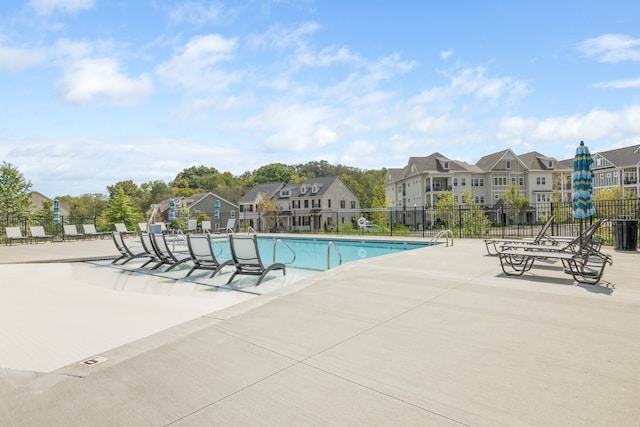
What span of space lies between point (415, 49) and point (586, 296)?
13.0m

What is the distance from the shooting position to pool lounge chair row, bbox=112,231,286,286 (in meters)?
7.66

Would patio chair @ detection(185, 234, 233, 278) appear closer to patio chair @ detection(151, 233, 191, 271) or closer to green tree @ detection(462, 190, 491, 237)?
patio chair @ detection(151, 233, 191, 271)

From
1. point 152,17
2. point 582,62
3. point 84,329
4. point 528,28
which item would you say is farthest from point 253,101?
point 84,329

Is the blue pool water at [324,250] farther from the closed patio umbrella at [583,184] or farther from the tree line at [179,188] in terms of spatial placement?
the tree line at [179,188]

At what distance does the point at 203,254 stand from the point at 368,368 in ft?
21.5

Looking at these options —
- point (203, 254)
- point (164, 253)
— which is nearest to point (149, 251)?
point (164, 253)

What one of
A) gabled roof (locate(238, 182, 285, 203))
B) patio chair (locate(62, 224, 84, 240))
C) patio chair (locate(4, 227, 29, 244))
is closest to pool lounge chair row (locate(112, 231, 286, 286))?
patio chair (locate(4, 227, 29, 244))

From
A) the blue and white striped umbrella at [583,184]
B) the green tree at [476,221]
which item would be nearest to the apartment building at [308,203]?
the green tree at [476,221]

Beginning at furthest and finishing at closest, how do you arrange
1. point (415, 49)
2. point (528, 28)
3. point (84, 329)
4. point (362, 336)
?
1. point (415, 49)
2. point (528, 28)
3. point (84, 329)
4. point (362, 336)

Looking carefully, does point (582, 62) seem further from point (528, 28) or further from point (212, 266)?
point (212, 266)

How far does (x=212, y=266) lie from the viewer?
8719 millimetres

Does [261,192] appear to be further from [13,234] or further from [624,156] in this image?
[624,156]

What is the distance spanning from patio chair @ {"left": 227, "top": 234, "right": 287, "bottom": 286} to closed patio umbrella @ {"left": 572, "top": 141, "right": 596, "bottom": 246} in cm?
610

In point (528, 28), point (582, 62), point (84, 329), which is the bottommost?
point (84, 329)
